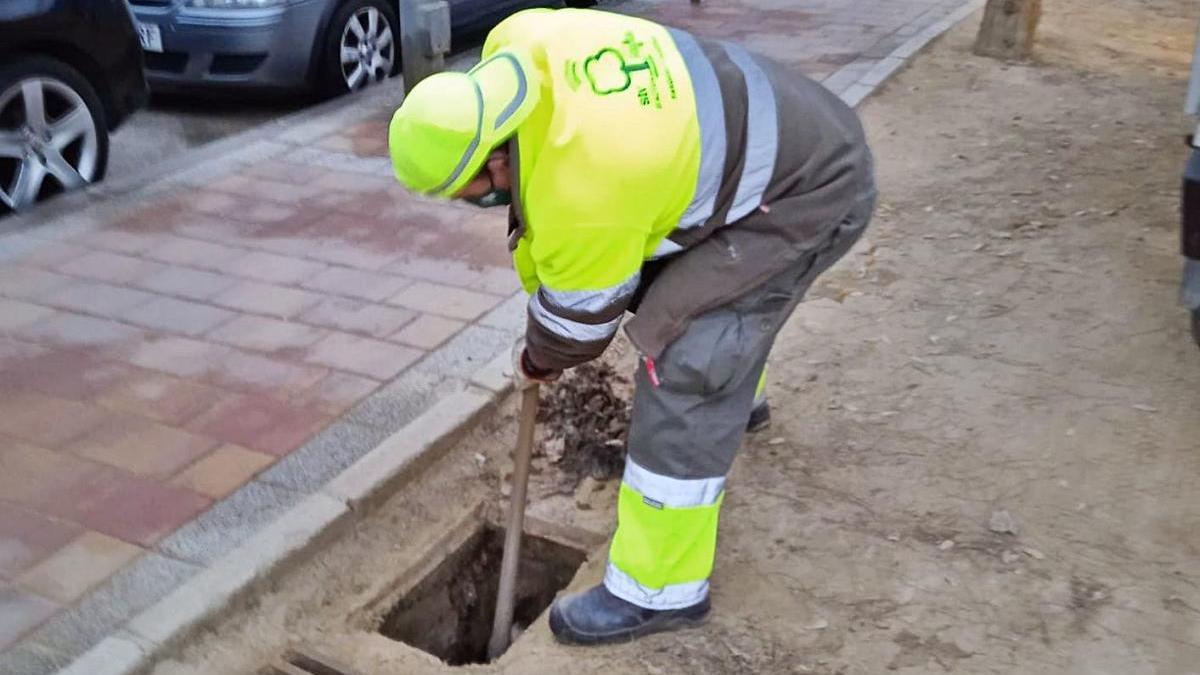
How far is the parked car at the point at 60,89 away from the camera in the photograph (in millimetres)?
5164

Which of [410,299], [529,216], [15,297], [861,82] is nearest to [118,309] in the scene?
[15,297]

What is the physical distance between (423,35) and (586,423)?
330 centimetres

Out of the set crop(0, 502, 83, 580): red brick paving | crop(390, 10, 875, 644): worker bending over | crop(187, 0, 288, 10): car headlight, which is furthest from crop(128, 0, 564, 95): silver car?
crop(390, 10, 875, 644): worker bending over

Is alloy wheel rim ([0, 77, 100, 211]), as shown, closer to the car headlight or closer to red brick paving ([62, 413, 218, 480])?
the car headlight

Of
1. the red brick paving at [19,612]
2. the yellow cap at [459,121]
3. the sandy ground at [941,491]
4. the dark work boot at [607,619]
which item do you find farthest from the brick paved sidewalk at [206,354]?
the yellow cap at [459,121]

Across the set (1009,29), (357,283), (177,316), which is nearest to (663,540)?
(357,283)

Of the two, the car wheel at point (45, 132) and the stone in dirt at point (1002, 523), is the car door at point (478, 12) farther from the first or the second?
the stone in dirt at point (1002, 523)

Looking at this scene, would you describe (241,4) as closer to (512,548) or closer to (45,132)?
(45,132)

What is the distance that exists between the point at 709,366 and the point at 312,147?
402 cm

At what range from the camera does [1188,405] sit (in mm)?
3896

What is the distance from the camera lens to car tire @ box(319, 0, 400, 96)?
691 cm

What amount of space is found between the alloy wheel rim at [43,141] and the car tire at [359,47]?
1695 millimetres

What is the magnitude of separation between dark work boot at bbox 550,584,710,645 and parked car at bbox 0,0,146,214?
11.8 ft

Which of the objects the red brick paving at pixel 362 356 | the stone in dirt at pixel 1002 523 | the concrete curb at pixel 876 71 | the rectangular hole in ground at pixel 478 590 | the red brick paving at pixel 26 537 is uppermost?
the concrete curb at pixel 876 71
